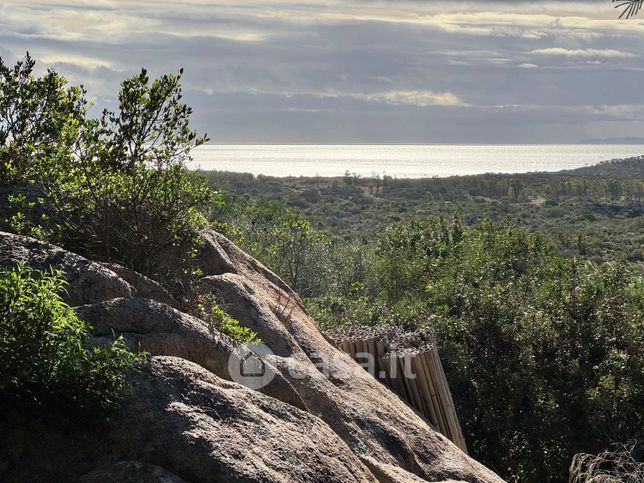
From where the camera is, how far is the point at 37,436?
4.64 meters

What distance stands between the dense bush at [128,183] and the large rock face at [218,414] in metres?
0.63

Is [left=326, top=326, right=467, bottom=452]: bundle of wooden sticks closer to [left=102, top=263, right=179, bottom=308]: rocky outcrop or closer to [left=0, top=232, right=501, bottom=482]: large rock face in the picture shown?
[left=0, top=232, right=501, bottom=482]: large rock face

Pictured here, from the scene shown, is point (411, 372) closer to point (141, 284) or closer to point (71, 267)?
point (141, 284)

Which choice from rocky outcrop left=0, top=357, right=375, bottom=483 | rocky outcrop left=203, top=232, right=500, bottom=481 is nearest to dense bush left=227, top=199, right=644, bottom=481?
rocky outcrop left=203, top=232, right=500, bottom=481

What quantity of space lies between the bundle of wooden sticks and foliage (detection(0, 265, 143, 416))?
16.2 ft

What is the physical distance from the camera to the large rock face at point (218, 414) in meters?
4.61

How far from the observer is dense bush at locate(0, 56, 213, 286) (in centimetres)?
770

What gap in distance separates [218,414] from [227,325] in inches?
73.6

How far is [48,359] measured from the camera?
14.7 ft

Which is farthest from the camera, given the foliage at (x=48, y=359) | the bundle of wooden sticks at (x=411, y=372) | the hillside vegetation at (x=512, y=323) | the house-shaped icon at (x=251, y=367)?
the hillside vegetation at (x=512, y=323)

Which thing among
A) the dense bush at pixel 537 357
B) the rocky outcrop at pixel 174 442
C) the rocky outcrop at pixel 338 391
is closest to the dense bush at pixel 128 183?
the rocky outcrop at pixel 338 391

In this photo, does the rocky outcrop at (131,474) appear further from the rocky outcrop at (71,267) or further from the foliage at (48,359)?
the rocky outcrop at (71,267)

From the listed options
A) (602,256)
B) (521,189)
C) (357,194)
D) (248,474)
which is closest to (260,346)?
(248,474)

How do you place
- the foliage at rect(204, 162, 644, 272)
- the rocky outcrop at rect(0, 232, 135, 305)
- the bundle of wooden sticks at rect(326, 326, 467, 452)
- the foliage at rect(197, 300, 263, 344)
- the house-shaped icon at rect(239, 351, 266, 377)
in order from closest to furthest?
the rocky outcrop at rect(0, 232, 135, 305), the house-shaped icon at rect(239, 351, 266, 377), the foliage at rect(197, 300, 263, 344), the bundle of wooden sticks at rect(326, 326, 467, 452), the foliage at rect(204, 162, 644, 272)
